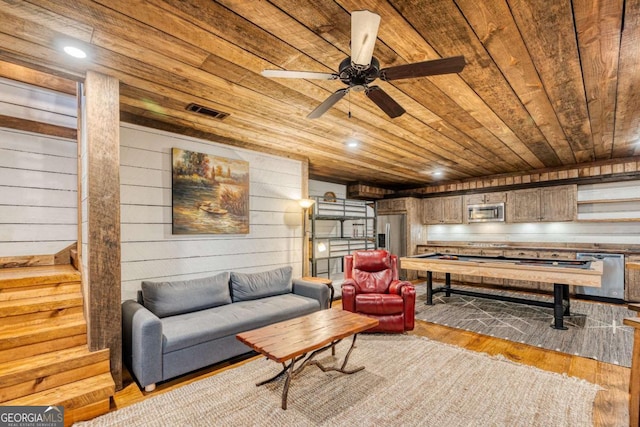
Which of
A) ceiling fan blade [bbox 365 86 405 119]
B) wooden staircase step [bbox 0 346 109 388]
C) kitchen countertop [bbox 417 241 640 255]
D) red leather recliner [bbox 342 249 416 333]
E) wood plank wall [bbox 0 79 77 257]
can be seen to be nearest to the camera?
ceiling fan blade [bbox 365 86 405 119]

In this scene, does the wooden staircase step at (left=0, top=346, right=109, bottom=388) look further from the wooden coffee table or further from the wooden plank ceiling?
the wooden plank ceiling

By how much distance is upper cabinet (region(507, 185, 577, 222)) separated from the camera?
5680mm

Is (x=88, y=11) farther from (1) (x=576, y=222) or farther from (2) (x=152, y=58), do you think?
(1) (x=576, y=222)

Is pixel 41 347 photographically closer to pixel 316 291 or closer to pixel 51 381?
pixel 51 381

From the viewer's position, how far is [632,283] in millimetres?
4910

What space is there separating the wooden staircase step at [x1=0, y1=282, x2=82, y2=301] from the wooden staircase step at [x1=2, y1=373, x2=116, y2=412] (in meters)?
0.94

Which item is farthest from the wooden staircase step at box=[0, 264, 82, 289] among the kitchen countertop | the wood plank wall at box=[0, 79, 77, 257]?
the kitchen countertop

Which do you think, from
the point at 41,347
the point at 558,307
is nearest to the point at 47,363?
the point at 41,347

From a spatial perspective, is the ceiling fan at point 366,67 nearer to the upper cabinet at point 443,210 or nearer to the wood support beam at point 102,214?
the wood support beam at point 102,214

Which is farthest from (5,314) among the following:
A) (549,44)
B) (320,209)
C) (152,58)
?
(320,209)

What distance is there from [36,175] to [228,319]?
278 cm

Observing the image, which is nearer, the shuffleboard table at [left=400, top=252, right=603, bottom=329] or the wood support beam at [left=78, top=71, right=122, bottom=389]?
the wood support beam at [left=78, top=71, right=122, bottom=389]

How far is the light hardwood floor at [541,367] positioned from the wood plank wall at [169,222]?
45.6 inches

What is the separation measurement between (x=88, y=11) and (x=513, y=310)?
5858mm
